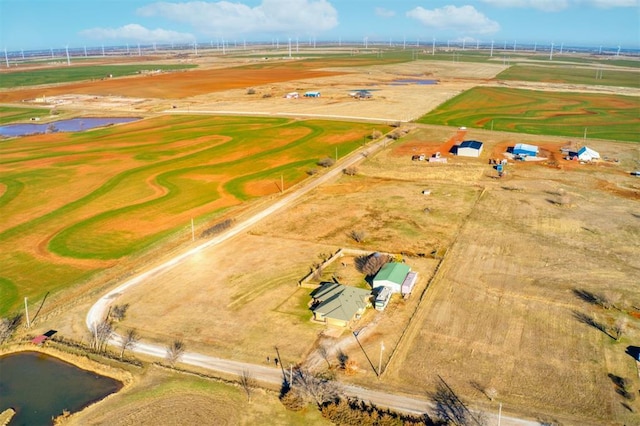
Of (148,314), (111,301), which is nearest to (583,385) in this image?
(148,314)

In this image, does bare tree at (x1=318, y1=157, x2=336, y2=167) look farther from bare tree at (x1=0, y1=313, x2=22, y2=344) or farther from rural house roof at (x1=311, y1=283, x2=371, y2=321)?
bare tree at (x1=0, y1=313, x2=22, y2=344)

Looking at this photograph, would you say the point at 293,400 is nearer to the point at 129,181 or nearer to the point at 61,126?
the point at 129,181

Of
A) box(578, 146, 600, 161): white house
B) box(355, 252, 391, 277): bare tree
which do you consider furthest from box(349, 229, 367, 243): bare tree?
box(578, 146, 600, 161): white house

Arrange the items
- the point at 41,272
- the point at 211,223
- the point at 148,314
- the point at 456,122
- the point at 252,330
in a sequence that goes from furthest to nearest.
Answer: the point at 456,122 < the point at 211,223 < the point at 41,272 < the point at 148,314 < the point at 252,330

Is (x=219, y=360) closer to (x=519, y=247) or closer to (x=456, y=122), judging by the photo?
(x=519, y=247)

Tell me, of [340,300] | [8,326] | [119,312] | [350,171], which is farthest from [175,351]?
[350,171]

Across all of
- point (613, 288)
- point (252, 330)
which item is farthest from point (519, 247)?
point (252, 330)

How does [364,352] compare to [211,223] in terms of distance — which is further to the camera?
[211,223]

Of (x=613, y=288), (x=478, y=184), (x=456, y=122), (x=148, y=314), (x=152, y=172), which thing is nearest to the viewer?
(x=148, y=314)
